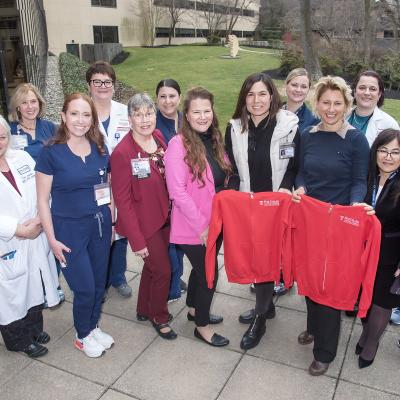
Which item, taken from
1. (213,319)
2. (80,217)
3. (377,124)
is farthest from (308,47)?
(80,217)

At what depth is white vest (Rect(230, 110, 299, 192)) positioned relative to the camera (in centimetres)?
353

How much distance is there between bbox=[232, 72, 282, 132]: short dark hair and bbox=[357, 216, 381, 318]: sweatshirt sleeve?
1241mm

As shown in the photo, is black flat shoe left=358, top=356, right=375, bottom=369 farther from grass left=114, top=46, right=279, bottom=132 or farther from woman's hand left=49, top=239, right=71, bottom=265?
grass left=114, top=46, right=279, bottom=132

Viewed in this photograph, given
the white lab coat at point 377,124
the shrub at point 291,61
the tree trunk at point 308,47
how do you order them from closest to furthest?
the white lab coat at point 377,124 → the tree trunk at point 308,47 → the shrub at point 291,61

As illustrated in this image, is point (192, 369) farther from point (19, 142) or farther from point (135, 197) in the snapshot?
point (19, 142)

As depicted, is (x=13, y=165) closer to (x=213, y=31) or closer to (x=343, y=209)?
(x=343, y=209)

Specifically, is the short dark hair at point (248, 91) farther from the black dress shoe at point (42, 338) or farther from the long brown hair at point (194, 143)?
the black dress shoe at point (42, 338)

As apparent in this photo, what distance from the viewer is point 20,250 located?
349 cm

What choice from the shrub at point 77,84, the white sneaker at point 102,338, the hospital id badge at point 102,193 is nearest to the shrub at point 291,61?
the shrub at point 77,84

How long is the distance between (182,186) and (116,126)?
53.5 inches

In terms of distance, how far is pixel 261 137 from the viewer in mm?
3580

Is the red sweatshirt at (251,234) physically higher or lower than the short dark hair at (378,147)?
lower

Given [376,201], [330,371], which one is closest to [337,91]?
[376,201]

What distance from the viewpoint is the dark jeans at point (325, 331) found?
3.26 m
